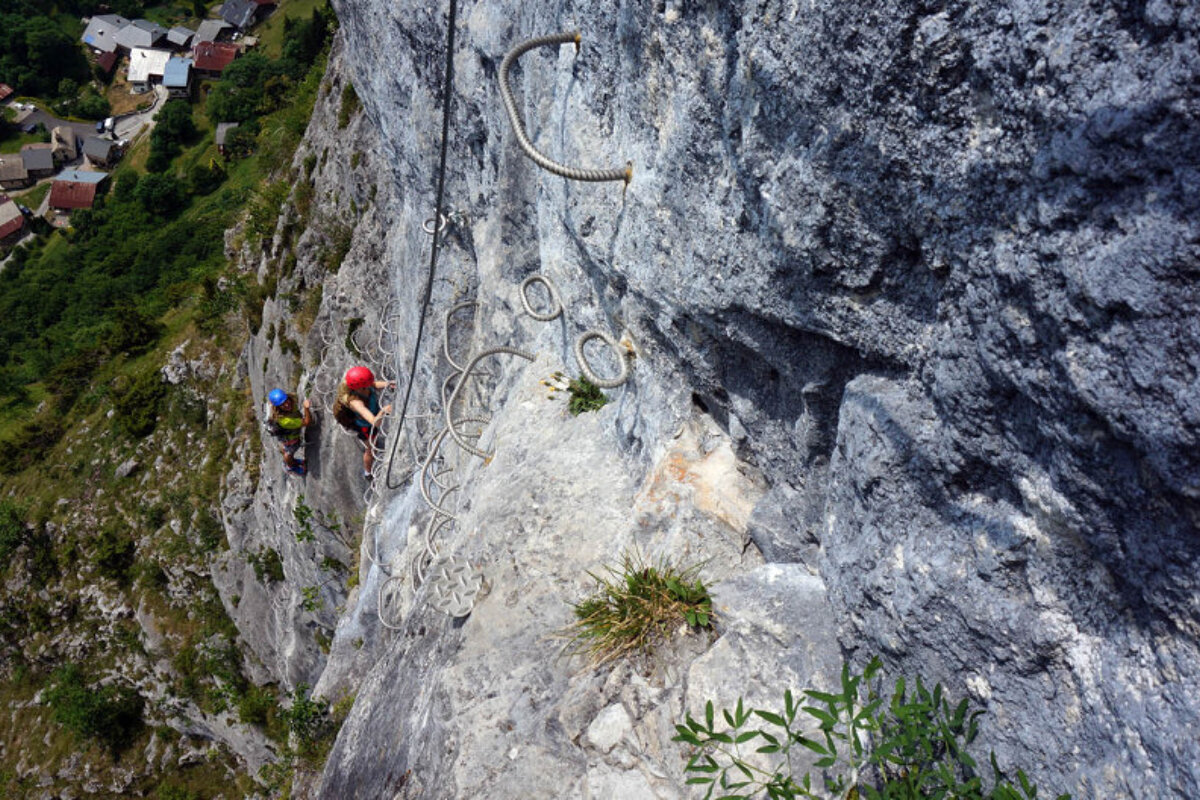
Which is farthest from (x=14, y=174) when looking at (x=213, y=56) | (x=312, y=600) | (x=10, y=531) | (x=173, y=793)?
(x=312, y=600)

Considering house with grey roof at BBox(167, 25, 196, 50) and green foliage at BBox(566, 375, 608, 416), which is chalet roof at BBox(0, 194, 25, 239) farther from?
green foliage at BBox(566, 375, 608, 416)

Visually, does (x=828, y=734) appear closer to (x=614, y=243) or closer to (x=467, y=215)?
(x=614, y=243)

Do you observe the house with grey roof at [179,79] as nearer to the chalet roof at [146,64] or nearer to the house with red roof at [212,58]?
the house with red roof at [212,58]

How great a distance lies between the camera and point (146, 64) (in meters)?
69.8

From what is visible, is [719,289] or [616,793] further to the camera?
[719,289]

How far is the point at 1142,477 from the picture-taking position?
2.03 m

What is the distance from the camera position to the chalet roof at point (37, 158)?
63.8 m

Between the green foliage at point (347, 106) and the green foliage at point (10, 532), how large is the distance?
22.4 meters

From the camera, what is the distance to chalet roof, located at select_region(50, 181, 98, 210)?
190ft

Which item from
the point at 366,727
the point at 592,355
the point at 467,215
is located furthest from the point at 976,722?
the point at 467,215

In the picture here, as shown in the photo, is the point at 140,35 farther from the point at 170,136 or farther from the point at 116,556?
the point at 116,556

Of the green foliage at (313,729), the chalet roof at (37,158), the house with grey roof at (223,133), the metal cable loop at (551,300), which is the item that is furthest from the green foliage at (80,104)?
the metal cable loop at (551,300)

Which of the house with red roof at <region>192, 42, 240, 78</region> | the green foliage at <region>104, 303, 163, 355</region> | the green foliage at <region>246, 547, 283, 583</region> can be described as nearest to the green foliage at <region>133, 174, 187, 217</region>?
the house with red roof at <region>192, 42, 240, 78</region>

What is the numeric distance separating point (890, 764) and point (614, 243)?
353 cm
